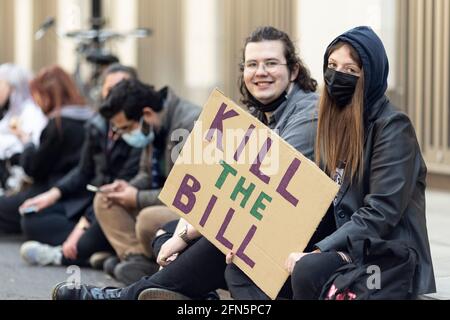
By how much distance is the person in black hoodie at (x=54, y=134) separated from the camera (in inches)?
293

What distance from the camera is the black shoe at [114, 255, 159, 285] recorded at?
6.10 metres

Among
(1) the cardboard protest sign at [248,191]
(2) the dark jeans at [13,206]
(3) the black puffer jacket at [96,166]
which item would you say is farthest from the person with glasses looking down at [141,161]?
(1) the cardboard protest sign at [248,191]

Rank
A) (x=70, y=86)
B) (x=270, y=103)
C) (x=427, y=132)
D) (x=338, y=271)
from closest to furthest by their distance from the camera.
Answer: (x=338, y=271) < (x=270, y=103) < (x=70, y=86) < (x=427, y=132)

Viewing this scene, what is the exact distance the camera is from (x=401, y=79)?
8.64 metres

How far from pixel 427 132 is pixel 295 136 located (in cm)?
395

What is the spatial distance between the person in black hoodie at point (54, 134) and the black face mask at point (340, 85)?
337 cm

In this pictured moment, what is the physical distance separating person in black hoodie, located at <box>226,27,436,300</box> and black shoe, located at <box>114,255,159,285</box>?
1971mm

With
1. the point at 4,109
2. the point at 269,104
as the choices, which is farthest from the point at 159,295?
the point at 4,109

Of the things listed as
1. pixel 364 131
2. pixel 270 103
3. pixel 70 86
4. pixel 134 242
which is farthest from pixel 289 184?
pixel 70 86

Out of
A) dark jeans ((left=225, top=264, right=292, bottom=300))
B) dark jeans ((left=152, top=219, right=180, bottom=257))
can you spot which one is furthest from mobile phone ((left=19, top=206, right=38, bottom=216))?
dark jeans ((left=225, top=264, right=292, bottom=300))

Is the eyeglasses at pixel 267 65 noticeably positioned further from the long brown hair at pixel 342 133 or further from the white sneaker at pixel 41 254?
the white sneaker at pixel 41 254

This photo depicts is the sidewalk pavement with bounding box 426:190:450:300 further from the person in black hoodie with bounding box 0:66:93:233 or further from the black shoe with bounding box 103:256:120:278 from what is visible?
the person in black hoodie with bounding box 0:66:93:233
